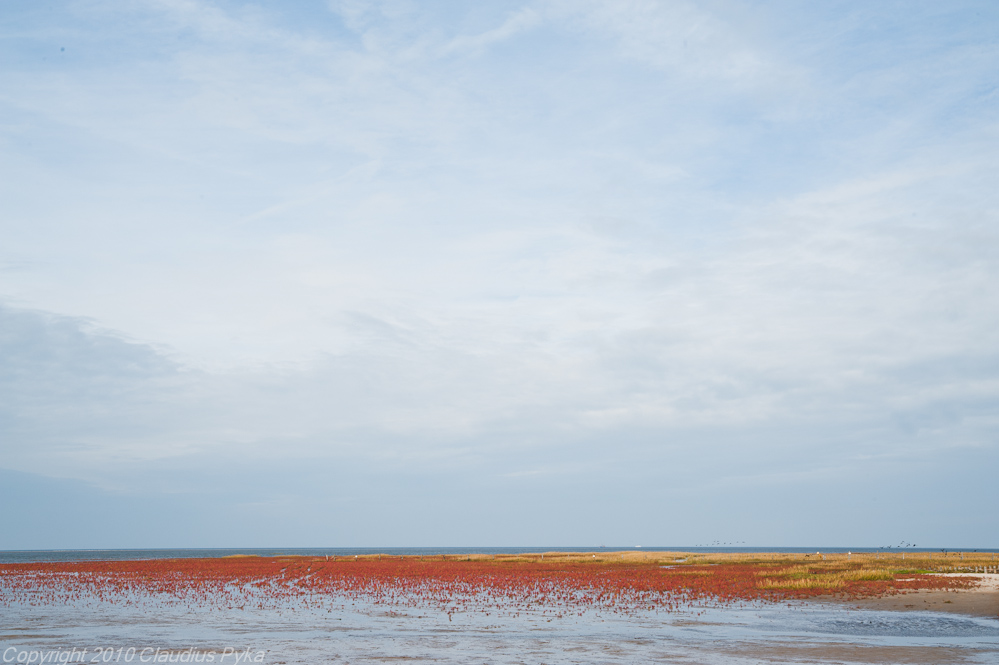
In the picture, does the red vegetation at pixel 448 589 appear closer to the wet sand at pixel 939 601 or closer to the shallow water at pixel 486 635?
the wet sand at pixel 939 601

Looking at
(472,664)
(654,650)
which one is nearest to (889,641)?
(654,650)

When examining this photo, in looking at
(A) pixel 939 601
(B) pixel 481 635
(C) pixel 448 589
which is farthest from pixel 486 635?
(A) pixel 939 601

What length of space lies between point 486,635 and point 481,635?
0.17m

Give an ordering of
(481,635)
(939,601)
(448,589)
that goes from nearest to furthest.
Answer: (481,635), (939,601), (448,589)

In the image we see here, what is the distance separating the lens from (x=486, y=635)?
24.2 metres

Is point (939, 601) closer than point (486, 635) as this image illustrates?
No

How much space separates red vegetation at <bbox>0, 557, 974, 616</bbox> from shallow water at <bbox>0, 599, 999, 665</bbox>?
2.90 metres

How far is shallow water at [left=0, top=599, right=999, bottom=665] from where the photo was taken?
20219 mm

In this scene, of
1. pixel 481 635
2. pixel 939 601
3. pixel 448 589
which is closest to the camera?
pixel 481 635

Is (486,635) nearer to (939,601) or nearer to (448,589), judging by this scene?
(448,589)

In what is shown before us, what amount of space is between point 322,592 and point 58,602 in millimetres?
13177

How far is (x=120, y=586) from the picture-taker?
45.2 metres

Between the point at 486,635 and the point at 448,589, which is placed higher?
the point at 486,635

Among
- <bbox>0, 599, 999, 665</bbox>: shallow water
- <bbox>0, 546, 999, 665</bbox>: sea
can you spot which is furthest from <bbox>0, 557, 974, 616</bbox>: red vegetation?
<bbox>0, 599, 999, 665</bbox>: shallow water
